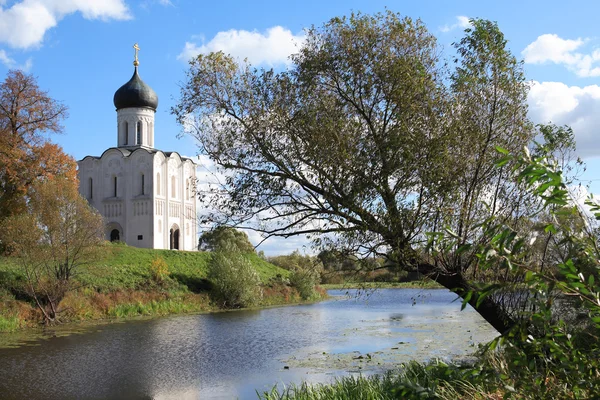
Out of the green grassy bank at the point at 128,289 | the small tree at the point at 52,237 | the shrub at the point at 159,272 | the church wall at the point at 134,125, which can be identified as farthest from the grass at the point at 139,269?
the church wall at the point at 134,125

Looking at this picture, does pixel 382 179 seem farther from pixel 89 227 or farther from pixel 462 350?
pixel 89 227

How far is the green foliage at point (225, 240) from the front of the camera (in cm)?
997

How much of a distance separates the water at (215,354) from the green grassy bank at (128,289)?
2.62 metres

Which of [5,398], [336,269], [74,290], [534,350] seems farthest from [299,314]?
[534,350]

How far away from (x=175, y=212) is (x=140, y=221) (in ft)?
11.5

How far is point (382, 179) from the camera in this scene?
8977 millimetres

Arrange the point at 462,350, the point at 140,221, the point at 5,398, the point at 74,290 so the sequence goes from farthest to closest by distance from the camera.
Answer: the point at 140,221 → the point at 74,290 → the point at 462,350 → the point at 5,398

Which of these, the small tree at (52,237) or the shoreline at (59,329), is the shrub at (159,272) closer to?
the shoreline at (59,329)

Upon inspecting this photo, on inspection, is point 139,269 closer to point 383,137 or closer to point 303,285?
point 303,285

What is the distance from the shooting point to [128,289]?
30.7 meters

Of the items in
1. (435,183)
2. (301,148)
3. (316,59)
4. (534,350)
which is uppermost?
(316,59)

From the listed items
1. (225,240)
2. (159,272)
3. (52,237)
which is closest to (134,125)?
(225,240)

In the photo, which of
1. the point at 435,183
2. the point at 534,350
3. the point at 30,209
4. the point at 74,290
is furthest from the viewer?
the point at 74,290

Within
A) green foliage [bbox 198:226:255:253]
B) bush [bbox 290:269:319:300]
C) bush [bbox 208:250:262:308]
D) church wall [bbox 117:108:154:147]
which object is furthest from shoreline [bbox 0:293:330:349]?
church wall [bbox 117:108:154:147]
